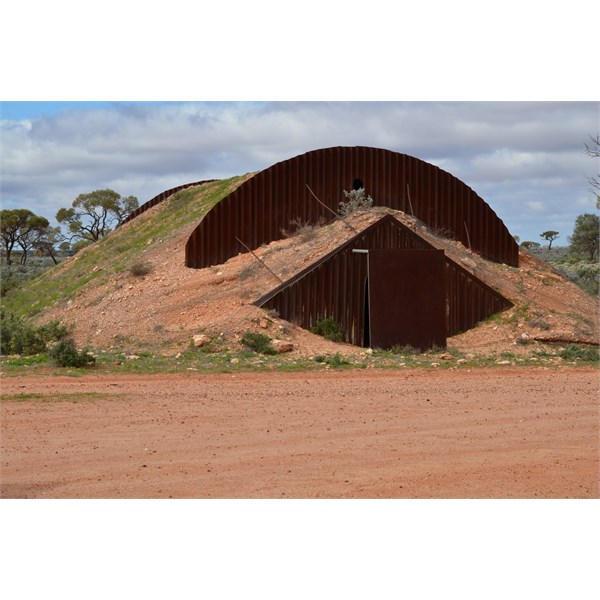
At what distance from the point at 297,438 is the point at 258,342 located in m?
8.71

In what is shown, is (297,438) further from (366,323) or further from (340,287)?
(366,323)

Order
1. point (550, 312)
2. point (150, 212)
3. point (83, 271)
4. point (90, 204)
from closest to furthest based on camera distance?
point (550, 312) → point (83, 271) → point (150, 212) → point (90, 204)

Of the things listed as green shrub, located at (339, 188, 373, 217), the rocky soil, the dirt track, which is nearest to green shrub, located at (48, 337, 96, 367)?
the dirt track

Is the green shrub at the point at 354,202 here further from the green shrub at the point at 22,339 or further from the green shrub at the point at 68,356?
the green shrub at the point at 68,356

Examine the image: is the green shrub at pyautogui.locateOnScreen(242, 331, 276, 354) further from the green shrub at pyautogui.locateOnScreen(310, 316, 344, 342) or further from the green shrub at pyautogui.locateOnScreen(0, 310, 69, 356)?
the green shrub at pyautogui.locateOnScreen(0, 310, 69, 356)

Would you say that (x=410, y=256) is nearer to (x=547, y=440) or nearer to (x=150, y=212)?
(x=547, y=440)

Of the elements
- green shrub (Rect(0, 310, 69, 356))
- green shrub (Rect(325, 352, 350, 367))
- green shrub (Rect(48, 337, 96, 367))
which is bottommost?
green shrub (Rect(325, 352, 350, 367))

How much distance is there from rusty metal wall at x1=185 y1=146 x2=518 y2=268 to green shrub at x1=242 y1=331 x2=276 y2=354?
6038 millimetres

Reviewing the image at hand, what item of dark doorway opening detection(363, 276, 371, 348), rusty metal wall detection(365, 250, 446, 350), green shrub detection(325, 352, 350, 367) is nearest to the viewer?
green shrub detection(325, 352, 350, 367)

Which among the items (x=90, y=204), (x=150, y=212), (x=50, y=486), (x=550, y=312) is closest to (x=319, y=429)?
(x=50, y=486)

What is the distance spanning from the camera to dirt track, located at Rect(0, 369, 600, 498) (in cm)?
959

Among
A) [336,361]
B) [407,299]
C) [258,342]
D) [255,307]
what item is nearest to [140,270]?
[255,307]

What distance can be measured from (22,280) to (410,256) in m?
26.2

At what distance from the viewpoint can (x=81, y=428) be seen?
12.2 metres
